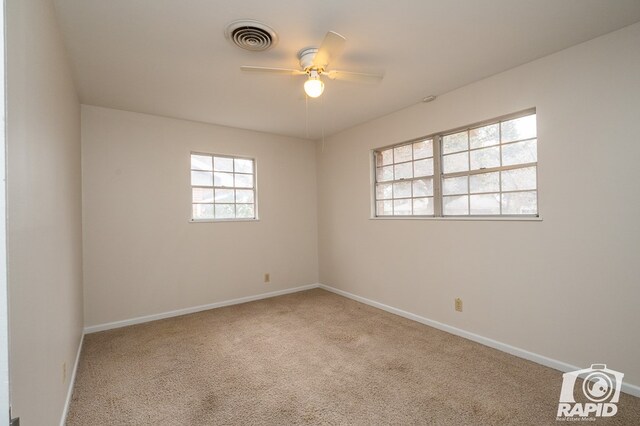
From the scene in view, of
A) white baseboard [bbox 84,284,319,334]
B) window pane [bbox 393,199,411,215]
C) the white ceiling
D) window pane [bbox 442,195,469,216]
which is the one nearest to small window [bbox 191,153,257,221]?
the white ceiling

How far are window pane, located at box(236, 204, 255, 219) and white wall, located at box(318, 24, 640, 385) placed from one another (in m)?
2.44

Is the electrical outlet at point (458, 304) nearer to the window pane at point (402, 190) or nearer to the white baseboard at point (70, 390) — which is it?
the window pane at point (402, 190)

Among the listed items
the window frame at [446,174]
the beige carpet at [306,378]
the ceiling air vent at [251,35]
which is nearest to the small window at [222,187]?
the beige carpet at [306,378]

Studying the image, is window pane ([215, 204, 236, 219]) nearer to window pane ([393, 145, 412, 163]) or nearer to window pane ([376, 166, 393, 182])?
window pane ([376, 166, 393, 182])

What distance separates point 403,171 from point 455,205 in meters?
0.83

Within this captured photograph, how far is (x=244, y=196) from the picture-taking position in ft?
14.9

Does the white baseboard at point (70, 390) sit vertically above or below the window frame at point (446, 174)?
below

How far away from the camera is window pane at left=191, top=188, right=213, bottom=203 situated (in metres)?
4.11

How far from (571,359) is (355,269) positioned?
2.56m

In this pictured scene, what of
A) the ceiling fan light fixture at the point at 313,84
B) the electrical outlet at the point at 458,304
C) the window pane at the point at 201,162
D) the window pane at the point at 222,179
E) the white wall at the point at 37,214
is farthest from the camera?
the window pane at the point at 222,179

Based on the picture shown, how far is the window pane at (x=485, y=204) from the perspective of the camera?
9.58 feet

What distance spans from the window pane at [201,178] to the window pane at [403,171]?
2.58 m

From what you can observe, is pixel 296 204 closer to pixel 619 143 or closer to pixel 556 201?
pixel 556 201

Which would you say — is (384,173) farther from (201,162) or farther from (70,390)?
(70,390)
